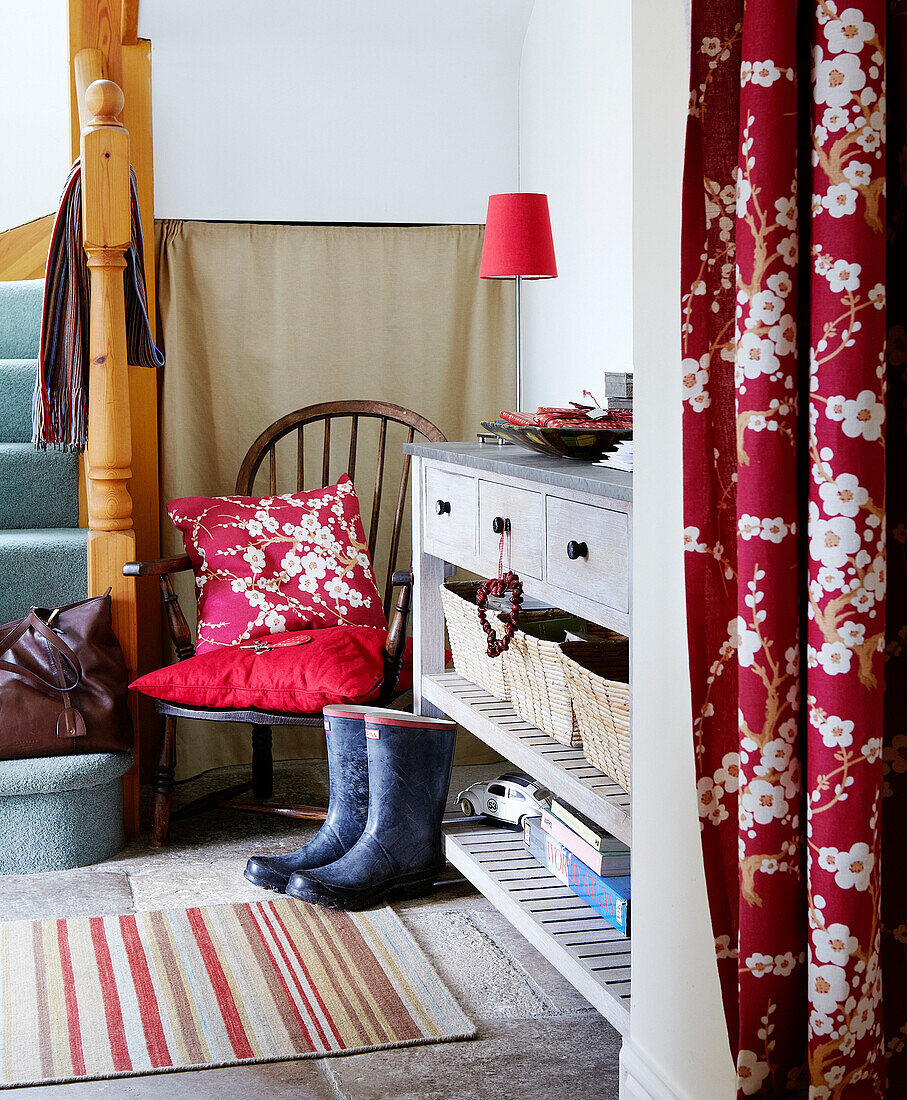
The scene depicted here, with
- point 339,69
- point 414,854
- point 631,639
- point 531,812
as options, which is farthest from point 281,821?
point 339,69

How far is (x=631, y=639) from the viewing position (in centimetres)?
164

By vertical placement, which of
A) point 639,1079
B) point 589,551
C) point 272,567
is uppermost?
point 589,551

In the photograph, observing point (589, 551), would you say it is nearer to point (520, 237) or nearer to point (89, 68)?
point (520, 237)

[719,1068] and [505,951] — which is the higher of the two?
[719,1068]

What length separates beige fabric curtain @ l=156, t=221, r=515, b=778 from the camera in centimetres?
365

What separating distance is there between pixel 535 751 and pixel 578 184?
1.81 meters

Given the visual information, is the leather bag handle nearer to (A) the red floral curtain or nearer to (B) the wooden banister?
(B) the wooden banister

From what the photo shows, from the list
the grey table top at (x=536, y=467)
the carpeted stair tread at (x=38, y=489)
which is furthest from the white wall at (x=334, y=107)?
the grey table top at (x=536, y=467)

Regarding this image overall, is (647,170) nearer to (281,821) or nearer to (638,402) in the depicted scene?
(638,402)

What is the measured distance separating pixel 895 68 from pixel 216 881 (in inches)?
87.4

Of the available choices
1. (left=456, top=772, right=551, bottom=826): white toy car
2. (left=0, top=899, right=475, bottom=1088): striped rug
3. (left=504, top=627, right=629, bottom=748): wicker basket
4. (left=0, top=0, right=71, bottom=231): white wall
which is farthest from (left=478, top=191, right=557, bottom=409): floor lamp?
(left=0, top=0, right=71, bottom=231): white wall

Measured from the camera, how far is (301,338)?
3.74 m

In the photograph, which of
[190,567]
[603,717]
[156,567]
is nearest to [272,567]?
[190,567]

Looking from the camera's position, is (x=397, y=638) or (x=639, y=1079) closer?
(x=639, y=1079)
